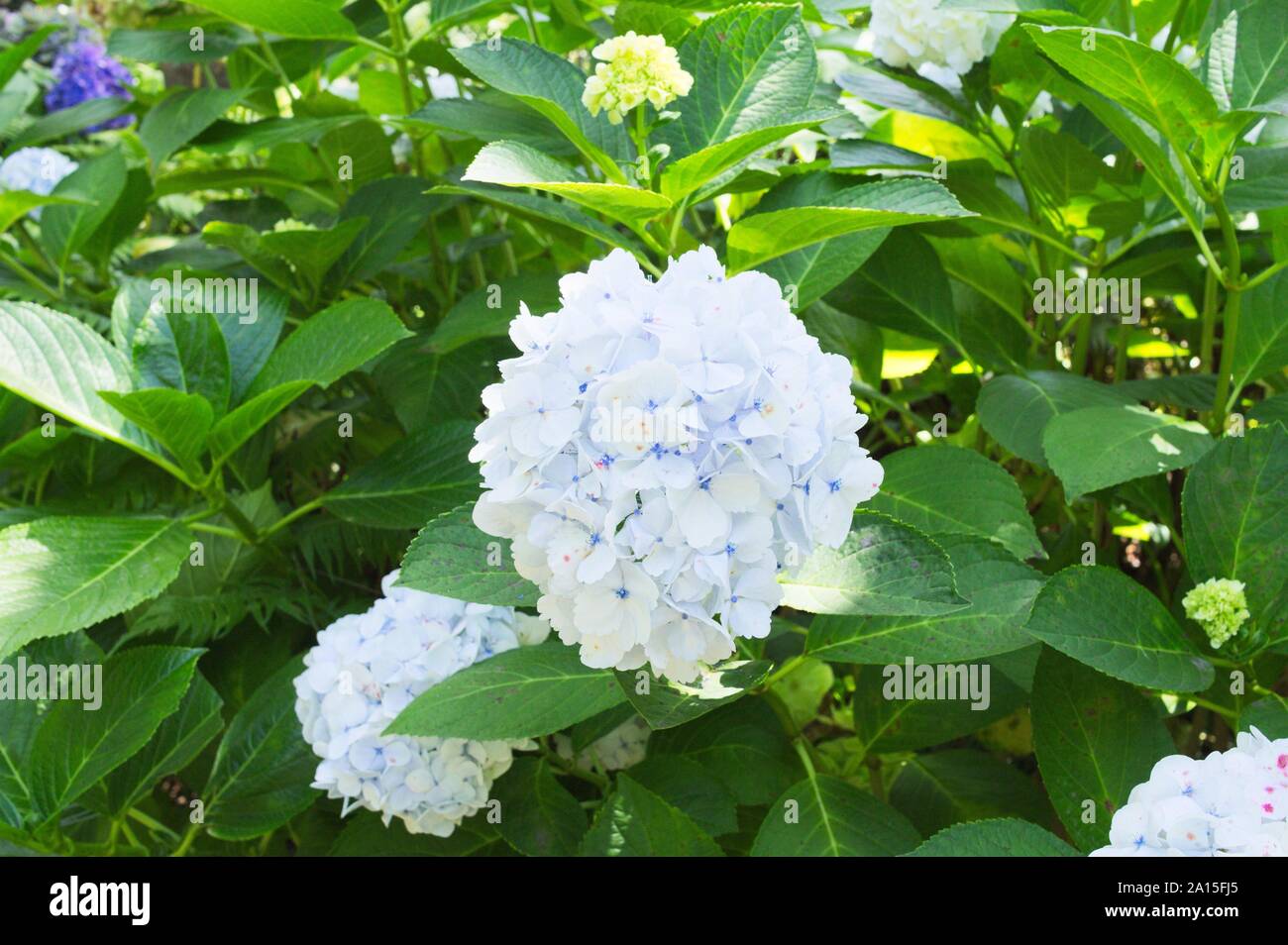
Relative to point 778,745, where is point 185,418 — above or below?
above

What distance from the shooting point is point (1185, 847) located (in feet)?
3.40

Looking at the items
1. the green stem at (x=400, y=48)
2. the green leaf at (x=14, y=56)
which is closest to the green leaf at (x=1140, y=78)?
the green stem at (x=400, y=48)

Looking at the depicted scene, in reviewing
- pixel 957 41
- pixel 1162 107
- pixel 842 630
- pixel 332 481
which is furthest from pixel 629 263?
pixel 332 481

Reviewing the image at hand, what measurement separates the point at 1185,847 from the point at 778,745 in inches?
25.1

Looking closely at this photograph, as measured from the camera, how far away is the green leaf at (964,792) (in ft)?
5.27

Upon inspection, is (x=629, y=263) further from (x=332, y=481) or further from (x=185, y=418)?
(x=332, y=481)

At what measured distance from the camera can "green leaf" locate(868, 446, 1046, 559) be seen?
1.45 meters

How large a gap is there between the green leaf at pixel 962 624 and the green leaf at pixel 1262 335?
50cm

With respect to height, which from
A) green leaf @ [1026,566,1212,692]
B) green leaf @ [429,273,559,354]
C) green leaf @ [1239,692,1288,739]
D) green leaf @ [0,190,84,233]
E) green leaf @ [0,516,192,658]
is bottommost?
green leaf @ [0,516,192,658]

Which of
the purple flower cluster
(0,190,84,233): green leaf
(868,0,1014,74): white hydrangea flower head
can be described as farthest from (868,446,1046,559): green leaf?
the purple flower cluster

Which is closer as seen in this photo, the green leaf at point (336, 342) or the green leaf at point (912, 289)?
the green leaf at point (336, 342)

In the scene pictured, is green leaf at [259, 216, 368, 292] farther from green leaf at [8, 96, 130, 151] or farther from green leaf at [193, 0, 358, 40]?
green leaf at [8, 96, 130, 151]

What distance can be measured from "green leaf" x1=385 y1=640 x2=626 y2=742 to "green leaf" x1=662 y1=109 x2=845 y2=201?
528 millimetres

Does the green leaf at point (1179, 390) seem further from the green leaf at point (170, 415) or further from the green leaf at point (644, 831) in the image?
the green leaf at point (170, 415)
